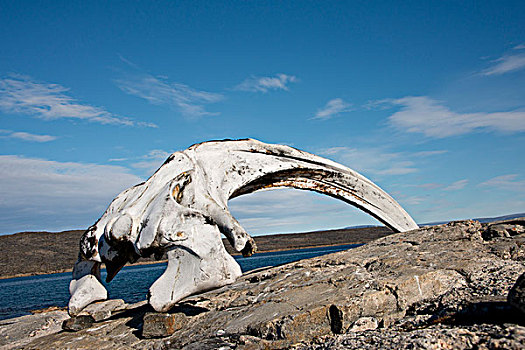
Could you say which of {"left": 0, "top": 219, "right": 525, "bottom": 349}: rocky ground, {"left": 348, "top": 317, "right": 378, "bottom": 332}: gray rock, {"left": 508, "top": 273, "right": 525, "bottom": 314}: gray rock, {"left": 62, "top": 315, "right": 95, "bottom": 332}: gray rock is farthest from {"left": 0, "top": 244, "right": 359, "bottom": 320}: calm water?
{"left": 508, "top": 273, "right": 525, "bottom": 314}: gray rock

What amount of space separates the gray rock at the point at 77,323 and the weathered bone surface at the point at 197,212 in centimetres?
15

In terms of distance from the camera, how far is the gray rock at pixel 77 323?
506 centimetres

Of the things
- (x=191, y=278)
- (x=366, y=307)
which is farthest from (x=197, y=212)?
(x=366, y=307)

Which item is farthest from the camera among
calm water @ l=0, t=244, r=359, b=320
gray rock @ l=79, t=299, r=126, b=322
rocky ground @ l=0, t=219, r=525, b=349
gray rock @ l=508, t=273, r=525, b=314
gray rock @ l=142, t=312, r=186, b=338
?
calm water @ l=0, t=244, r=359, b=320

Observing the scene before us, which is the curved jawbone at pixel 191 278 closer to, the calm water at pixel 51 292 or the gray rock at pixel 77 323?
the gray rock at pixel 77 323

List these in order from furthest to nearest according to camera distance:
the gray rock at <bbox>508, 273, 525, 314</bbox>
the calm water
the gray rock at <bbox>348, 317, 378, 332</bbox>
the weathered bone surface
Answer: the calm water < the weathered bone surface < the gray rock at <bbox>348, 317, 378, 332</bbox> < the gray rock at <bbox>508, 273, 525, 314</bbox>

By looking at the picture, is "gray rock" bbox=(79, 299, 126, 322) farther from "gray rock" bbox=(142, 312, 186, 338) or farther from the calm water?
the calm water

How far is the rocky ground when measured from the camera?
284cm

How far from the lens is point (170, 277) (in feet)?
14.6

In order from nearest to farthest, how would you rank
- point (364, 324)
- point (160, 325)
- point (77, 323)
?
point (364, 324)
point (160, 325)
point (77, 323)

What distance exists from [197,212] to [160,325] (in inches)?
48.6

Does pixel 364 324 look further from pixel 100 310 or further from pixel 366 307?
pixel 100 310

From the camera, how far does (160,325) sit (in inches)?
168

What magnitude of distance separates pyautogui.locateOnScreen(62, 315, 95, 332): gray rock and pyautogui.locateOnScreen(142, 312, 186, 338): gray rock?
129 centimetres
